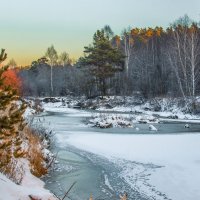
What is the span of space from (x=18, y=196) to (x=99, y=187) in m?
4.59

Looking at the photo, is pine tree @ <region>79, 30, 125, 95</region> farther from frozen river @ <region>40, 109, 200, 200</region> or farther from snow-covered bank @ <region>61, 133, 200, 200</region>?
frozen river @ <region>40, 109, 200, 200</region>

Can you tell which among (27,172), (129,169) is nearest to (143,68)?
(129,169)

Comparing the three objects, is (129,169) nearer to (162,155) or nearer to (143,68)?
(162,155)

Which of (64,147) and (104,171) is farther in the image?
(64,147)

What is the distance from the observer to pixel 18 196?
15.7 feet

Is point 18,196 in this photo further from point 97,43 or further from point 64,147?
point 97,43

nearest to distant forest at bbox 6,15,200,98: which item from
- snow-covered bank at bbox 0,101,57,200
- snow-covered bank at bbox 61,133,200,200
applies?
snow-covered bank at bbox 61,133,200,200

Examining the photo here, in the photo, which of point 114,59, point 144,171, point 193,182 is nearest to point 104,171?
point 144,171

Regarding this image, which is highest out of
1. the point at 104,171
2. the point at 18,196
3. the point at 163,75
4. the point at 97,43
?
the point at 97,43

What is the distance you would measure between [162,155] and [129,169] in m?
2.36

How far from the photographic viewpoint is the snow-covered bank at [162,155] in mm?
8836

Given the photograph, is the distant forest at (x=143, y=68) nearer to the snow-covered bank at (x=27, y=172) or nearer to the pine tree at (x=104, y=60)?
the pine tree at (x=104, y=60)

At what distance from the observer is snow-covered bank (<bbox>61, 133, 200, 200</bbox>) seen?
29.0ft

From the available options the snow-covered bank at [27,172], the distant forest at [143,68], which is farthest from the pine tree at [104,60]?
the snow-covered bank at [27,172]
